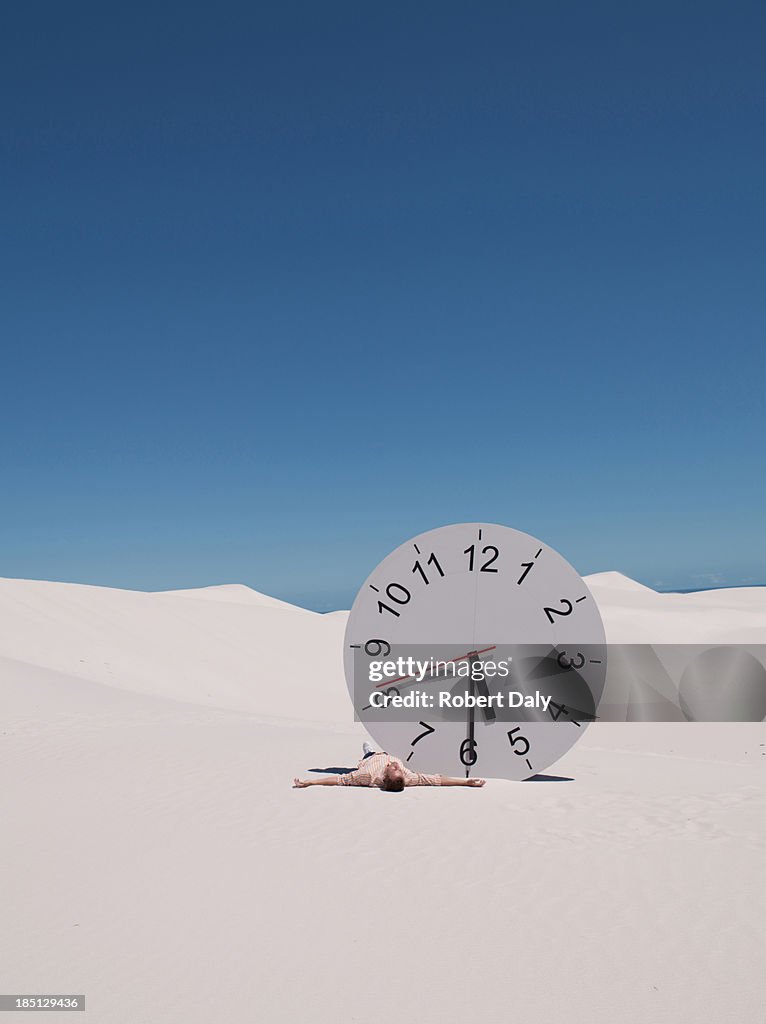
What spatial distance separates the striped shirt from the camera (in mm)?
7973

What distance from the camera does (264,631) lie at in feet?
85.7

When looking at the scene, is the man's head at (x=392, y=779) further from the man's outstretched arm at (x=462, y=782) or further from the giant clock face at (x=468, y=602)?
the giant clock face at (x=468, y=602)

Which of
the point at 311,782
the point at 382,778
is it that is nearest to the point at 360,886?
the point at 382,778

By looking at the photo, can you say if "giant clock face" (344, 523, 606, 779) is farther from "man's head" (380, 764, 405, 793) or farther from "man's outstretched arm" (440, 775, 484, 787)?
"man's head" (380, 764, 405, 793)

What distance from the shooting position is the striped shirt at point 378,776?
797cm

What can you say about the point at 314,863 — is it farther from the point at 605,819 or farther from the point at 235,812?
the point at 605,819

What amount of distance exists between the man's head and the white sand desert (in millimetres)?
246

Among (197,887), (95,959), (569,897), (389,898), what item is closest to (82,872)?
(197,887)

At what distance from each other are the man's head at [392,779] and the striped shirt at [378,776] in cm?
4

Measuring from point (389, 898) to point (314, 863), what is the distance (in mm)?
866

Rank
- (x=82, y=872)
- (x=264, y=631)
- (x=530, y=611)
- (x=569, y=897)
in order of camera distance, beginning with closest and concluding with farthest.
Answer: (x=569, y=897) < (x=82, y=872) < (x=530, y=611) < (x=264, y=631)

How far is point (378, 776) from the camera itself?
26.1 feet

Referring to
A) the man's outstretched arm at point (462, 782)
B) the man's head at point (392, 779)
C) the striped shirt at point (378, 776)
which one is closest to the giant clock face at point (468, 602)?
the man's outstretched arm at point (462, 782)

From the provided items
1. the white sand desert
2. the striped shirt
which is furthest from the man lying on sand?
the white sand desert
